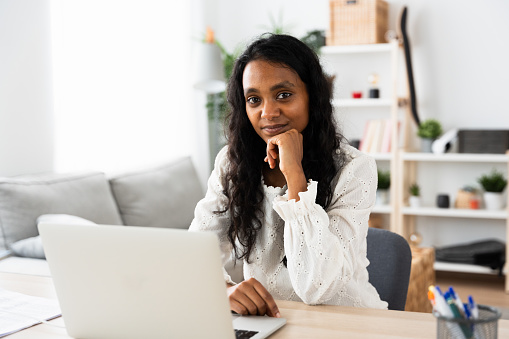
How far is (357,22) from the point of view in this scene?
407 cm

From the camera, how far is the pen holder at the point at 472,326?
85 cm

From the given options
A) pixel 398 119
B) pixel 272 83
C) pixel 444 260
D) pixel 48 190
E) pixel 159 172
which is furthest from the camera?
pixel 398 119

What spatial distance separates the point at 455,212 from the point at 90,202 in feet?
7.32

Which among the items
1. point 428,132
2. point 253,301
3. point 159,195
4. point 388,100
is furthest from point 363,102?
point 253,301

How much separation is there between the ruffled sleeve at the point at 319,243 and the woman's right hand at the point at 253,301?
14 cm

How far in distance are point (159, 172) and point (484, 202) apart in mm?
2095

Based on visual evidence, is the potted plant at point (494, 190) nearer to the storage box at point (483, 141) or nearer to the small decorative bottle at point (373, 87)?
the storage box at point (483, 141)

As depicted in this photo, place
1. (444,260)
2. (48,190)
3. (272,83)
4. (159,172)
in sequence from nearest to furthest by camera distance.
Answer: (272,83) < (48,190) < (159,172) < (444,260)

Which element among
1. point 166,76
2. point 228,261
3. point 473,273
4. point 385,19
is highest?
point 385,19

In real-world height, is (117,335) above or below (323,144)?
below

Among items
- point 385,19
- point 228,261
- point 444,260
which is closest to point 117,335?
point 228,261

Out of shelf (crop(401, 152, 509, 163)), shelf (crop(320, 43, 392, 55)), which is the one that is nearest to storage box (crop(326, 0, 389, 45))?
shelf (crop(320, 43, 392, 55))

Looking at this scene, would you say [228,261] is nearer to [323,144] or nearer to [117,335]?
[323,144]

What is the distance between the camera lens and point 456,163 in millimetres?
4133
